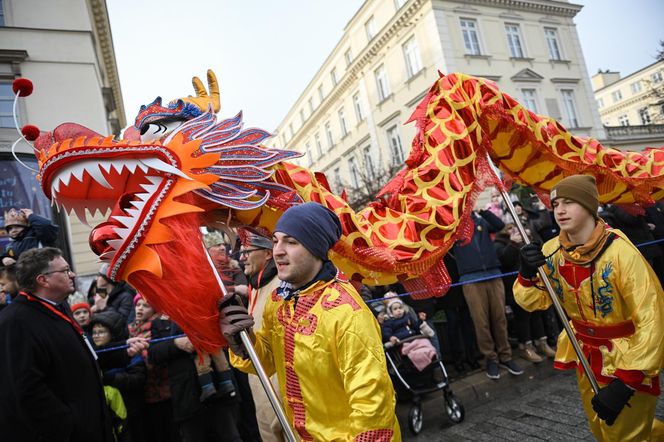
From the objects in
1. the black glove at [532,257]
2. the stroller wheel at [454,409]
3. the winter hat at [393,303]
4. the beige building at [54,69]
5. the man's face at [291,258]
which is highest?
the beige building at [54,69]

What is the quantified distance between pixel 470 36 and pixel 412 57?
A: 2646 mm

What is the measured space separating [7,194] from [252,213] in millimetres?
8547

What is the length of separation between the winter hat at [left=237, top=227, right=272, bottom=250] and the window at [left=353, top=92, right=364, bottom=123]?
23.5 meters

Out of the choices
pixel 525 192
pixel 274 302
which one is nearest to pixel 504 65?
pixel 525 192

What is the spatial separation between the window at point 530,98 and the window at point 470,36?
2.90 m

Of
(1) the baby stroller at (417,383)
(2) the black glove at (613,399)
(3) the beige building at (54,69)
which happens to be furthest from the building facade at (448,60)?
(2) the black glove at (613,399)

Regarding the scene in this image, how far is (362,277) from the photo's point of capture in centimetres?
230

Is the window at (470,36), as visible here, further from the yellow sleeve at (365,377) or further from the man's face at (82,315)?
the yellow sleeve at (365,377)

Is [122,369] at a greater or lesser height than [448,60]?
lesser

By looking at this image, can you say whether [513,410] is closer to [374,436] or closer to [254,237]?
[254,237]

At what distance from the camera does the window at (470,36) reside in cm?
1936

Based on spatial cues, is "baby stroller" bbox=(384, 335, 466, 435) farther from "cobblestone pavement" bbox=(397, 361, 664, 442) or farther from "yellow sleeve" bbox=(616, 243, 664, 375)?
"yellow sleeve" bbox=(616, 243, 664, 375)

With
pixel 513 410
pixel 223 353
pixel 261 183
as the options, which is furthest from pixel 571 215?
pixel 223 353

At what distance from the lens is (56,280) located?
284cm
